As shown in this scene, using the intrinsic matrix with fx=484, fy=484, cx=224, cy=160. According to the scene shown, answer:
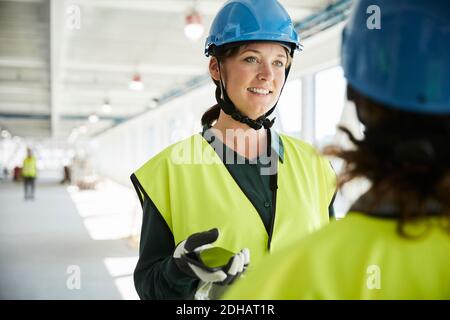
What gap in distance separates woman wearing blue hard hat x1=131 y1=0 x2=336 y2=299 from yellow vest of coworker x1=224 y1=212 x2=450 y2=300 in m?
0.43

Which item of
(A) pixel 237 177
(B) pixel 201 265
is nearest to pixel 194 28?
(A) pixel 237 177

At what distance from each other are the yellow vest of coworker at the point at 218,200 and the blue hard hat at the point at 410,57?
565mm

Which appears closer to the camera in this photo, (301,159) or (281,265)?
(281,265)

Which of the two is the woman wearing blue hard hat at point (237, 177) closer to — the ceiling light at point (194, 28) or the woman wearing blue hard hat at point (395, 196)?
the woman wearing blue hard hat at point (395, 196)

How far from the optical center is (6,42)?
6.57 metres

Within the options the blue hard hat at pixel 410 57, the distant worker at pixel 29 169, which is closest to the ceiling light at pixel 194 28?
the blue hard hat at pixel 410 57

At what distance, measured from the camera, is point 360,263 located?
19.5 inches

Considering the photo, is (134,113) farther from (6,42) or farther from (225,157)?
(225,157)

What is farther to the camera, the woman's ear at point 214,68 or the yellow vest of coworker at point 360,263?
the woman's ear at point 214,68

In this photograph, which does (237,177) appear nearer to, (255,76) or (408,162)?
(255,76)

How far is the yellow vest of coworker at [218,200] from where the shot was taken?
107 cm

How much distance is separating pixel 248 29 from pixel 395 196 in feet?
2.48

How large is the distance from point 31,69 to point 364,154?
9100mm
